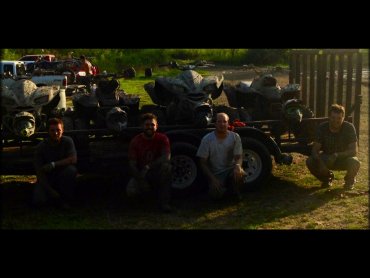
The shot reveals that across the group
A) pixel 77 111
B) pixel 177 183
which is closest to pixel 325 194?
pixel 177 183

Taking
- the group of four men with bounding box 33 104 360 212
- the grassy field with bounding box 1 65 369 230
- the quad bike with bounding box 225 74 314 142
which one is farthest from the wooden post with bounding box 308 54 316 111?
the group of four men with bounding box 33 104 360 212

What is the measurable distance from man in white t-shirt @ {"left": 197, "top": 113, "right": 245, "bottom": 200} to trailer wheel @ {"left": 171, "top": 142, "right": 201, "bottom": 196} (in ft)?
0.97

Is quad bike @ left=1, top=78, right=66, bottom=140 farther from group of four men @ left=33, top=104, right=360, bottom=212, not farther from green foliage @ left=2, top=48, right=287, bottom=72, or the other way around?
green foliage @ left=2, top=48, right=287, bottom=72

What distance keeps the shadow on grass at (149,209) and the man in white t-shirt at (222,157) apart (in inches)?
11.7

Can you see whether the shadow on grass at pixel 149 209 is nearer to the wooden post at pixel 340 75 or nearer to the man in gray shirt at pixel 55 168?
the man in gray shirt at pixel 55 168

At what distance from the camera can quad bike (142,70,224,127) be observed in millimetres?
7375

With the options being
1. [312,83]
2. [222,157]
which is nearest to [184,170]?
[222,157]

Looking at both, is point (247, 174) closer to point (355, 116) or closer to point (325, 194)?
point (325, 194)

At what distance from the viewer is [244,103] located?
8781mm

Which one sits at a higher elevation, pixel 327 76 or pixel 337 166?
pixel 327 76

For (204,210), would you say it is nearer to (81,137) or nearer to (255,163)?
(255,163)

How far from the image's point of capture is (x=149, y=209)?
21.7 ft

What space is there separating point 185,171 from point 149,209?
765 millimetres

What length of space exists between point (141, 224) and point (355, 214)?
264cm
